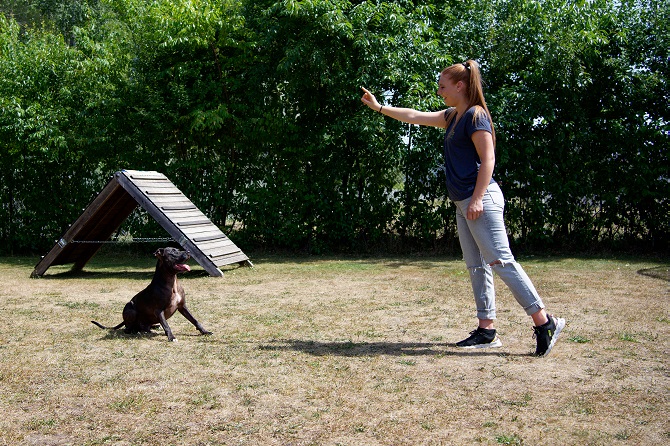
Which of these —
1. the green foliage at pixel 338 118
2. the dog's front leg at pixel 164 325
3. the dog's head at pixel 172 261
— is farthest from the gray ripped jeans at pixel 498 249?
the green foliage at pixel 338 118

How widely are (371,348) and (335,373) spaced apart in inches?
28.9

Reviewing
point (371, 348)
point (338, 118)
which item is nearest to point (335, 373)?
point (371, 348)

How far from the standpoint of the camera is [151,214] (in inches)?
351

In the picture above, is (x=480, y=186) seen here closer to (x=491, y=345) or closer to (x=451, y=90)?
(x=451, y=90)

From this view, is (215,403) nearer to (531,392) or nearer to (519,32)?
(531,392)

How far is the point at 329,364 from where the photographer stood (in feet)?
14.5

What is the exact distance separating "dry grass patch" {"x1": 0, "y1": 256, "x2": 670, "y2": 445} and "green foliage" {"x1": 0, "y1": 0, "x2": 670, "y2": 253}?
398 centimetres

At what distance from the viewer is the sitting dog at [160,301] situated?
5.34 meters

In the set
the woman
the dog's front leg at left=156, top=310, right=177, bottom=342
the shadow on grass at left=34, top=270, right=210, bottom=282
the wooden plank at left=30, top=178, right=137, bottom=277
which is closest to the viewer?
the woman

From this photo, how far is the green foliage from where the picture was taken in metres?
10.7

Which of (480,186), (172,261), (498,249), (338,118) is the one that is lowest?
(172,261)

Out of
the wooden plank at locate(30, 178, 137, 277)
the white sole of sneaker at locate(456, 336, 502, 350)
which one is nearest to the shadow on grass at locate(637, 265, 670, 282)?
the white sole of sneaker at locate(456, 336, 502, 350)

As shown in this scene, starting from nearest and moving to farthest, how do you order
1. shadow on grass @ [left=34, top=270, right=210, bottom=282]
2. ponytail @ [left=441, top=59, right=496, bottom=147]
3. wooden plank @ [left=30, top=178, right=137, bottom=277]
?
ponytail @ [left=441, top=59, right=496, bottom=147]
wooden plank @ [left=30, top=178, right=137, bottom=277]
shadow on grass @ [left=34, top=270, right=210, bottom=282]

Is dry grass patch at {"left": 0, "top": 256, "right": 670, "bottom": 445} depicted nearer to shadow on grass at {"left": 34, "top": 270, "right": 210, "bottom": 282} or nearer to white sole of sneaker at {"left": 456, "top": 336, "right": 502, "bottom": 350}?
white sole of sneaker at {"left": 456, "top": 336, "right": 502, "bottom": 350}
